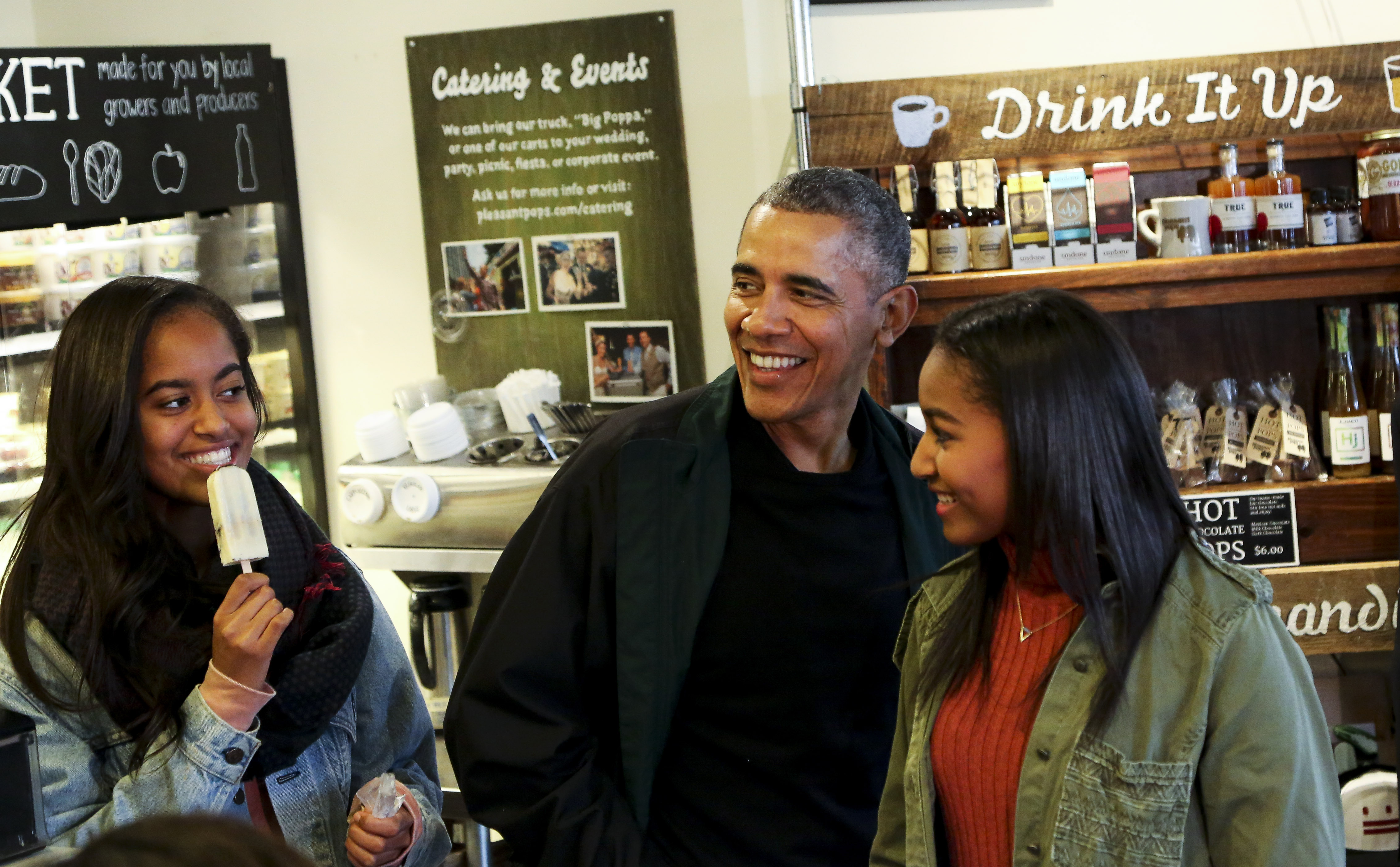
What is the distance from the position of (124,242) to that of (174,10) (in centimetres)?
83

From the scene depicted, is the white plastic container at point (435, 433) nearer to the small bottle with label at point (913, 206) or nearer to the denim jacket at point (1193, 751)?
the small bottle with label at point (913, 206)

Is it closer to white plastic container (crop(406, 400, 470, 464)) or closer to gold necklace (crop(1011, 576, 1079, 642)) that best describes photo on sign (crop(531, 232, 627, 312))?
white plastic container (crop(406, 400, 470, 464))

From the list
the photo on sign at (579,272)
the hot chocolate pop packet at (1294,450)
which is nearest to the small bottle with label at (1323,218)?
the hot chocolate pop packet at (1294,450)

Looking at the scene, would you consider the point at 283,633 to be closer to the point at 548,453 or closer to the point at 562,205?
the point at 548,453

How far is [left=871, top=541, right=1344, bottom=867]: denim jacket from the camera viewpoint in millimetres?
1134

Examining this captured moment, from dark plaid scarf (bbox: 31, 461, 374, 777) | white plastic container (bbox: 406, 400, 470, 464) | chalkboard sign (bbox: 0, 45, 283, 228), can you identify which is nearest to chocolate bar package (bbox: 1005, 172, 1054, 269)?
white plastic container (bbox: 406, 400, 470, 464)

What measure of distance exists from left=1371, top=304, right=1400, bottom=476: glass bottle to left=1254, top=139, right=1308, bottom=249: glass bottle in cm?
33

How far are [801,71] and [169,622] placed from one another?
6.36ft

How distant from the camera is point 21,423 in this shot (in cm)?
307

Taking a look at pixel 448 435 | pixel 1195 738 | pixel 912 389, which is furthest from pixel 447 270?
pixel 1195 738

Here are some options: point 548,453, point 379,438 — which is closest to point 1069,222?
point 548,453

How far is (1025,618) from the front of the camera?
53.7 inches

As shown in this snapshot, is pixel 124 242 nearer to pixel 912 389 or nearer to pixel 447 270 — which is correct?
pixel 447 270

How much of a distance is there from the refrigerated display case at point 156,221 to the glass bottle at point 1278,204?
2.45 meters
